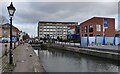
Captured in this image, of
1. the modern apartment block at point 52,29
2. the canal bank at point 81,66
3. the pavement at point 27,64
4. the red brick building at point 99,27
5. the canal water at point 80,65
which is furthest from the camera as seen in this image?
the modern apartment block at point 52,29

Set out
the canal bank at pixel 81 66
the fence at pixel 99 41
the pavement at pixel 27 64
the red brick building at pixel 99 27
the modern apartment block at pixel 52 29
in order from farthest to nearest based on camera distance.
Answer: the modern apartment block at pixel 52 29 → the red brick building at pixel 99 27 → the fence at pixel 99 41 → the canal bank at pixel 81 66 → the pavement at pixel 27 64

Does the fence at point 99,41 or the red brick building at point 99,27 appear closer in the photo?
the fence at point 99,41

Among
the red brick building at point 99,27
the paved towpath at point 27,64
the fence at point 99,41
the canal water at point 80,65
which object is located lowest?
the canal water at point 80,65

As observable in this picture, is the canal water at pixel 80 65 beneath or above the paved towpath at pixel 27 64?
beneath

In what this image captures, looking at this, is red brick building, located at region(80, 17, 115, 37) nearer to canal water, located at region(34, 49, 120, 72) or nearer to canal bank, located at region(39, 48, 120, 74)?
canal water, located at region(34, 49, 120, 72)

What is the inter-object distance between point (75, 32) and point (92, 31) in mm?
24205

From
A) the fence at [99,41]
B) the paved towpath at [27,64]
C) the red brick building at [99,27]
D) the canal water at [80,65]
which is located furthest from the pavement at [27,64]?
the red brick building at [99,27]

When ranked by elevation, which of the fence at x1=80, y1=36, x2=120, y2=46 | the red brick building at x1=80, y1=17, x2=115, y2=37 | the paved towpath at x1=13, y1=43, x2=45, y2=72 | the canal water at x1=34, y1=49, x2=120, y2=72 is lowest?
the canal water at x1=34, y1=49, x2=120, y2=72

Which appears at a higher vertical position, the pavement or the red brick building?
the red brick building

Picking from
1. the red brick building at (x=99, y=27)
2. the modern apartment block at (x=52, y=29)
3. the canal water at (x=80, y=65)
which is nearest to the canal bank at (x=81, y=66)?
the canal water at (x=80, y=65)

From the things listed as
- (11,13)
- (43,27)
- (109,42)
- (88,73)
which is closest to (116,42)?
(109,42)

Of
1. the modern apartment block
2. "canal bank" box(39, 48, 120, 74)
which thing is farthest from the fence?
the modern apartment block

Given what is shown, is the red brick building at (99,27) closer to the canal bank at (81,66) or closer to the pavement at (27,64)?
the canal bank at (81,66)

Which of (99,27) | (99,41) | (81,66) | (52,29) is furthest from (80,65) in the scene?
(52,29)
